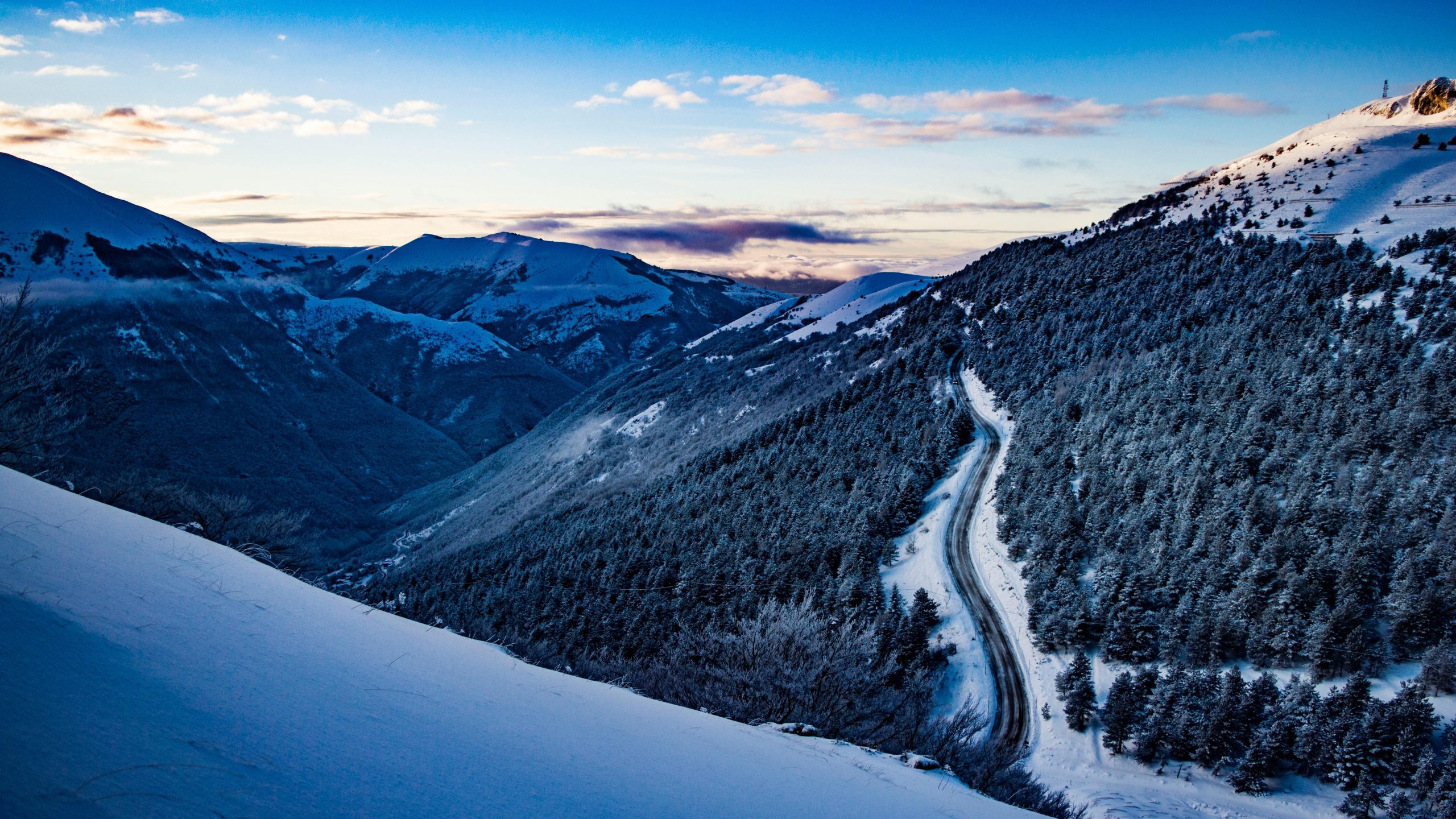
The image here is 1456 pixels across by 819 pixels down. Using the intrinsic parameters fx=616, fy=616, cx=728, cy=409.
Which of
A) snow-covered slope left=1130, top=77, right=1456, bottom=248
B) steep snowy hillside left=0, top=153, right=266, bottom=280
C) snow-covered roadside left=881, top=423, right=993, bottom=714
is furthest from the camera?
steep snowy hillside left=0, top=153, right=266, bottom=280

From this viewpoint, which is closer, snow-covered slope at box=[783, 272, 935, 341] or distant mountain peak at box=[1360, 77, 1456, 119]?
distant mountain peak at box=[1360, 77, 1456, 119]

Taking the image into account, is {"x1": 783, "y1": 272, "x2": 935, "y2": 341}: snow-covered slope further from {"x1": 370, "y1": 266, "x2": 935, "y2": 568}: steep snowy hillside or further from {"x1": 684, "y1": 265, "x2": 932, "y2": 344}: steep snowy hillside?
{"x1": 370, "y1": 266, "x2": 935, "y2": 568}: steep snowy hillside

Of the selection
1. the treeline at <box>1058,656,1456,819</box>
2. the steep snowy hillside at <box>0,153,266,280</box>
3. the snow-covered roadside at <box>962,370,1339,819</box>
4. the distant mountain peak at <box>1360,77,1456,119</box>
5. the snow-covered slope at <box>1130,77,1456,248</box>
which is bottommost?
the snow-covered roadside at <box>962,370,1339,819</box>

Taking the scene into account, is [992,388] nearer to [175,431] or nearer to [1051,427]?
[1051,427]

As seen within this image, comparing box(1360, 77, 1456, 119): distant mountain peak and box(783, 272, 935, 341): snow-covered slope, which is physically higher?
box(1360, 77, 1456, 119): distant mountain peak

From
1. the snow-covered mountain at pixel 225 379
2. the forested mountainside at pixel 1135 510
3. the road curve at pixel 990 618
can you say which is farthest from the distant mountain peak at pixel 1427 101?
Result: the snow-covered mountain at pixel 225 379

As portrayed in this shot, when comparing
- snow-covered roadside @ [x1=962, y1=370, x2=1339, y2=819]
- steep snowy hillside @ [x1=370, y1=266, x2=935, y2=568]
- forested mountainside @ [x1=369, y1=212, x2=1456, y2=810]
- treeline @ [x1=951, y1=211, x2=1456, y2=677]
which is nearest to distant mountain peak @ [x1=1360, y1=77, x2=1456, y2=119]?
forested mountainside @ [x1=369, y1=212, x2=1456, y2=810]
